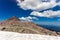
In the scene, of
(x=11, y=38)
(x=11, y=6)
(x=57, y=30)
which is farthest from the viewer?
(x=11, y=6)

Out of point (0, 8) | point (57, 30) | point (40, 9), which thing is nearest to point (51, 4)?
point (40, 9)

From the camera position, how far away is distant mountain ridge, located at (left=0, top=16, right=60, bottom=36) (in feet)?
19.8

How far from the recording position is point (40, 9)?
6.09 m

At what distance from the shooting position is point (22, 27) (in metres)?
6.20

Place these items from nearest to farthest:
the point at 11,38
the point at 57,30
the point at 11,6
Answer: the point at 11,38
the point at 57,30
the point at 11,6

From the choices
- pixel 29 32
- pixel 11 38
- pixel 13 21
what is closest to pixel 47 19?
pixel 29 32

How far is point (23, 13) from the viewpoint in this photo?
6176 millimetres

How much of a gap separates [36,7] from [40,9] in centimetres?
16

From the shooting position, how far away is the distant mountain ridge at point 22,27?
6.04 m

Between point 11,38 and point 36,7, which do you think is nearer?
point 11,38

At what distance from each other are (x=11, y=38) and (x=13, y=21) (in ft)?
4.58

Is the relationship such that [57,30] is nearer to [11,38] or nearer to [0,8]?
[11,38]

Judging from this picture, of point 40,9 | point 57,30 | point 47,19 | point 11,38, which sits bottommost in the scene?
point 11,38

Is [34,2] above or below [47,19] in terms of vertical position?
above
